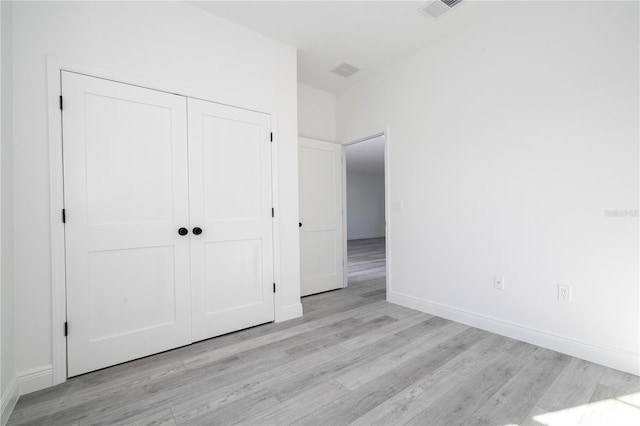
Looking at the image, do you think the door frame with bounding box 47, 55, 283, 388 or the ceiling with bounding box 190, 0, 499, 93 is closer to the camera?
the door frame with bounding box 47, 55, 283, 388

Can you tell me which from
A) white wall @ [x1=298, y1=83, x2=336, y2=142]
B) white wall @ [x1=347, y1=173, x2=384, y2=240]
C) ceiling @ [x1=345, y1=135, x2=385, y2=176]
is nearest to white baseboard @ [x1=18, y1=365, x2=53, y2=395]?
white wall @ [x1=298, y1=83, x2=336, y2=142]

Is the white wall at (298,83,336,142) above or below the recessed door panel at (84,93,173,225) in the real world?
above

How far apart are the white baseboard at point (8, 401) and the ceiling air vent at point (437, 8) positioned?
401 centimetres

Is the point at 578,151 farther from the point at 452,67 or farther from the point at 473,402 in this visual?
the point at 473,402

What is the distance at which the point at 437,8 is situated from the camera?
258 centimetres

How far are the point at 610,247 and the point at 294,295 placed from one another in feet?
8.75

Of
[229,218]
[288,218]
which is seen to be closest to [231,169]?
[229,218]

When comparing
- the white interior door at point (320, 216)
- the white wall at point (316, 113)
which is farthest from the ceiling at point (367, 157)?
the white interior door at point (320, 216)

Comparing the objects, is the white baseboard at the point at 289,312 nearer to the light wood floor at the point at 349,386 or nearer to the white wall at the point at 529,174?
the light wood floor at the point at 349,386

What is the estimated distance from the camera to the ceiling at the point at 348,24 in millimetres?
2551

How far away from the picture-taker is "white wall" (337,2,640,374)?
2041 mm

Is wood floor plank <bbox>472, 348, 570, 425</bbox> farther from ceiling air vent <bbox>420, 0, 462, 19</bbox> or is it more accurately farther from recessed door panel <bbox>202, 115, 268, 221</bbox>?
ceiling air vent <bbox>420, 0, 462, 19</bbox>

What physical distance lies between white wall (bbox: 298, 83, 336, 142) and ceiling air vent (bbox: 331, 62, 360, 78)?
1.78 ft

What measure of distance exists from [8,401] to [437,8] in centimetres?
413
